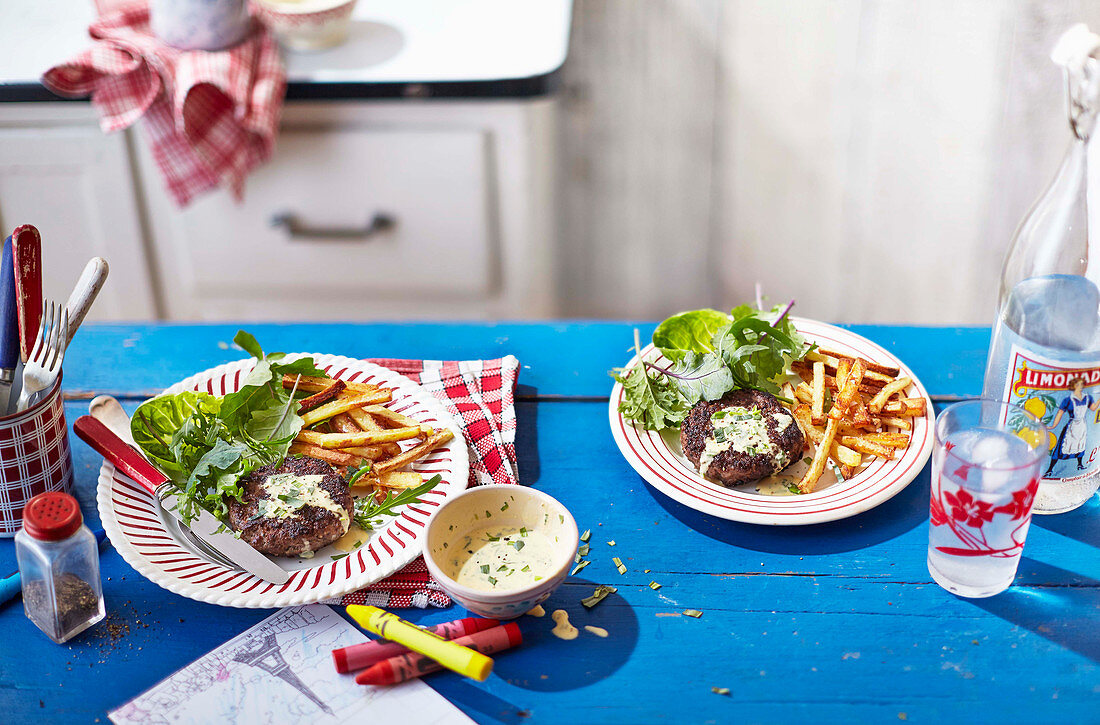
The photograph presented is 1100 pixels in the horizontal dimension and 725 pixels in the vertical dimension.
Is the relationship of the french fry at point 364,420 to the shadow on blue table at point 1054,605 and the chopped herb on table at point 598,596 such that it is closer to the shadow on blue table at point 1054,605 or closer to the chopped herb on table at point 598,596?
the chopped herb on table at point 598,596

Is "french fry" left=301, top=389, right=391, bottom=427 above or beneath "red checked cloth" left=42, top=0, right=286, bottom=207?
beneath

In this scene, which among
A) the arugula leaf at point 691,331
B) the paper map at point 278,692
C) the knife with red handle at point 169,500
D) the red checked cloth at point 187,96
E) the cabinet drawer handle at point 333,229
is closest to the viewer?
the paper map at point 278,692

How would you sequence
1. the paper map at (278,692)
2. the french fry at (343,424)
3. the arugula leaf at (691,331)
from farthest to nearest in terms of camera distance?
1. the arugula leaf at (691,331)
2. the french fry at (343,424)
3. the paper map at (278,692)

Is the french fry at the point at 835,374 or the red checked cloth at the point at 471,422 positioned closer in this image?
the red checked cloth at the point at 471,422

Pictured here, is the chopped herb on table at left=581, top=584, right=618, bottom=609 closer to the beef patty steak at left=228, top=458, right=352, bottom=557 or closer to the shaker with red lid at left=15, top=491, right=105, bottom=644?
the beef patty steak at left=228, top=458, right=352, bottom=557

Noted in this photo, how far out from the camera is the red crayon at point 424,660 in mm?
1039

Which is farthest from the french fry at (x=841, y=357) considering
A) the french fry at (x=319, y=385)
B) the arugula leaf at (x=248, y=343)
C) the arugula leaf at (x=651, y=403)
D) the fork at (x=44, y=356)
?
the fork at (x=44, y=356)

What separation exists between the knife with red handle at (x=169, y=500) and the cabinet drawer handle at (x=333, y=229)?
1.31 meters

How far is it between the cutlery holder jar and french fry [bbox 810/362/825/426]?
3.27 feet

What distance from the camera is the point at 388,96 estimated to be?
2303 mm

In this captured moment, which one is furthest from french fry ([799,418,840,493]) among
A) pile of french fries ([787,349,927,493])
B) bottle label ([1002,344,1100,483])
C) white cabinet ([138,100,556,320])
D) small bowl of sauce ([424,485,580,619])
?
white cabinet ([138,100,556,320])

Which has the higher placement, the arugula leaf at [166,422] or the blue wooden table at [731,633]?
the arugula leaf at [166,422]

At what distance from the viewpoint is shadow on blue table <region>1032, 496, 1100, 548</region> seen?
1.22m

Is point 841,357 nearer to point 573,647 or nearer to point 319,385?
point 573,647
